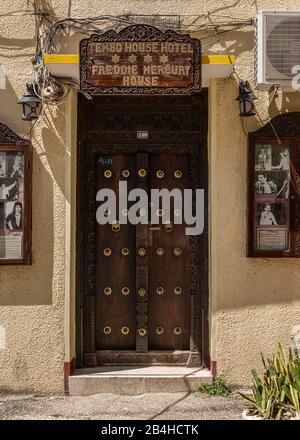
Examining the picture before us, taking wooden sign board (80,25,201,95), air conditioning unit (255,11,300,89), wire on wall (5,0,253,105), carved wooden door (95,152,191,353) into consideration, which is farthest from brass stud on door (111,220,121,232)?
air conditioning unit (255,11,300,89)

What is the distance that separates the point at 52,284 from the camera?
6.10 metres

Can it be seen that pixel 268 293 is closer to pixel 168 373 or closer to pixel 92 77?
pixel 168 373

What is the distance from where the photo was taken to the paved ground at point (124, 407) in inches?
217

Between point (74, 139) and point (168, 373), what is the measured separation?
8.73ft

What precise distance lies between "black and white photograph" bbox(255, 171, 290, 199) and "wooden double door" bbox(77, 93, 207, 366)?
67cm

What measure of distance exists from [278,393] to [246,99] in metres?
2.83

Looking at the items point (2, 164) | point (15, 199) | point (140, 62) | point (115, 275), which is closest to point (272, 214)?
point (115, 275)

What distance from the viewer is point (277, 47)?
5711 millimetres

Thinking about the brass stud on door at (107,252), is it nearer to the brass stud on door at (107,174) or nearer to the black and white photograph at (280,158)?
the brass stud on door at (107,174)

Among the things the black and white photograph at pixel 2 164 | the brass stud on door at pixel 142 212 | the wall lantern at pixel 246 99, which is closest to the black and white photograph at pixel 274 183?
the wall lantern at pixel 246 99

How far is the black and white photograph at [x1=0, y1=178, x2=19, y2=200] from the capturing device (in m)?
6.10

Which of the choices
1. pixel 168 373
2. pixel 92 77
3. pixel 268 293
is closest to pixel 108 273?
pixel 168 373

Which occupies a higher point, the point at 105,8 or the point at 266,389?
the point at 105,8

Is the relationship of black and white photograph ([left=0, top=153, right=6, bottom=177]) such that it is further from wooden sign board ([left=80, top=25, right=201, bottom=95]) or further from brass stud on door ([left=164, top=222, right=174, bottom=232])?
brass stud on door ([left=164, top=222, right=174, bottom=232])
